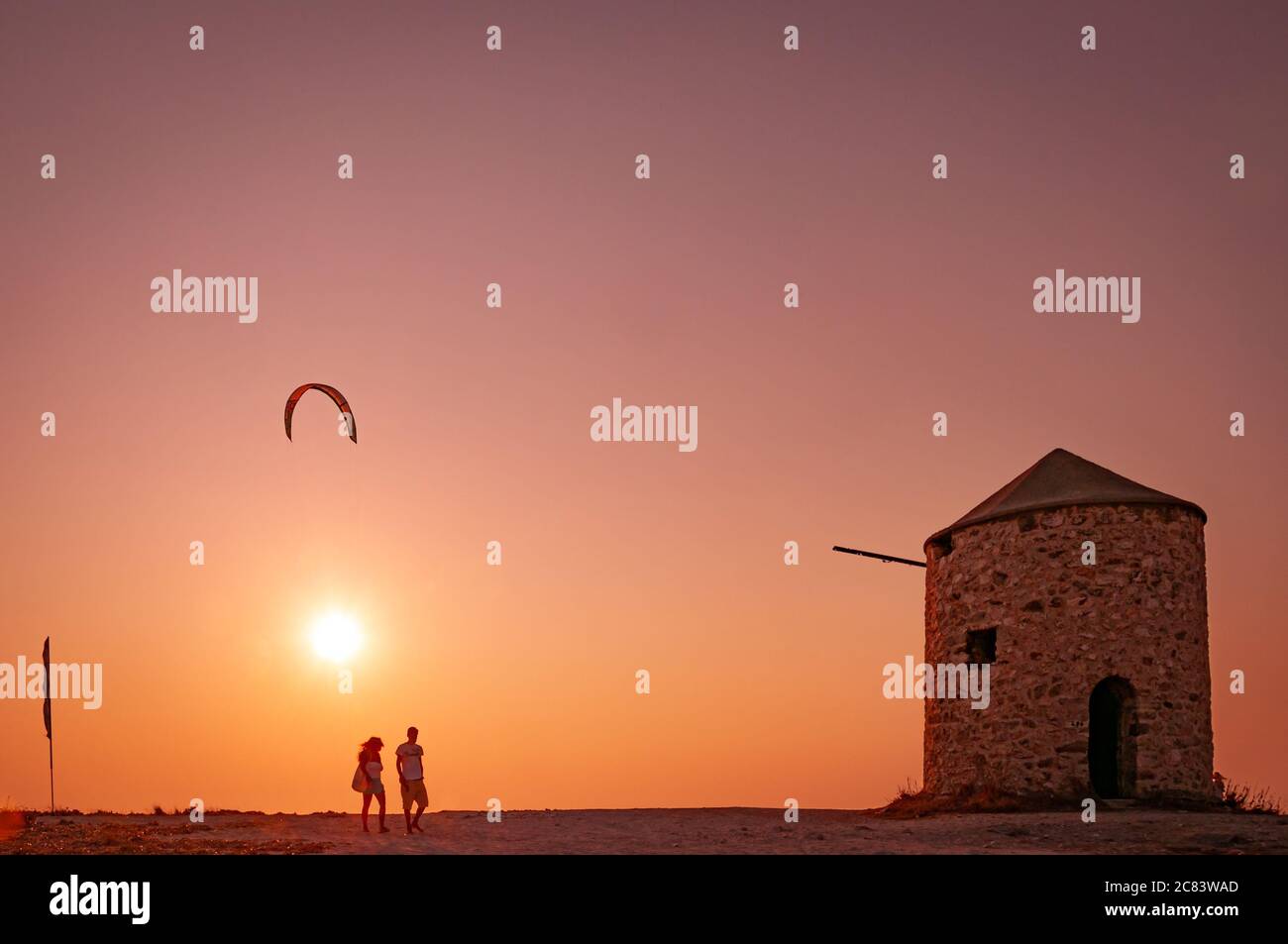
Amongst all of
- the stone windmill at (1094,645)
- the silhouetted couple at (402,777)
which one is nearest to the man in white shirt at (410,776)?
the silhouetted couple at (402,777)

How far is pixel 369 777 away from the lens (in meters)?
19.5

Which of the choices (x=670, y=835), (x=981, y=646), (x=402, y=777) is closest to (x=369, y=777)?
(x=402, y=777)

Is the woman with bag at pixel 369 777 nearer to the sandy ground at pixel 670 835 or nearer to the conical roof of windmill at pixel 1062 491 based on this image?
the sandy ground at pixel 670 835

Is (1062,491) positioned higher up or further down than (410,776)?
higher up

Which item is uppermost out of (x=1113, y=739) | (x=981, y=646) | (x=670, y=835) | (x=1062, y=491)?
(x=1062, y=491)

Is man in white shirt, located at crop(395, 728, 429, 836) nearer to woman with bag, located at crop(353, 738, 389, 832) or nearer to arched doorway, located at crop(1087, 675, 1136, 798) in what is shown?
woman with bag, located at crop(353, 738, 389, 832)

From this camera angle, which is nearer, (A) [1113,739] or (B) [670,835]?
(B) [670,835]

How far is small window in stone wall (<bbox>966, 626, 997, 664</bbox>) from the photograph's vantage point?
24625mm

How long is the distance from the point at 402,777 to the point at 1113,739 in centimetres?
1236

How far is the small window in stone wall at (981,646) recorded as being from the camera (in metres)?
24.6

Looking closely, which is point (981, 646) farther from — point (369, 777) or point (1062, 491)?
point (369, 777)
